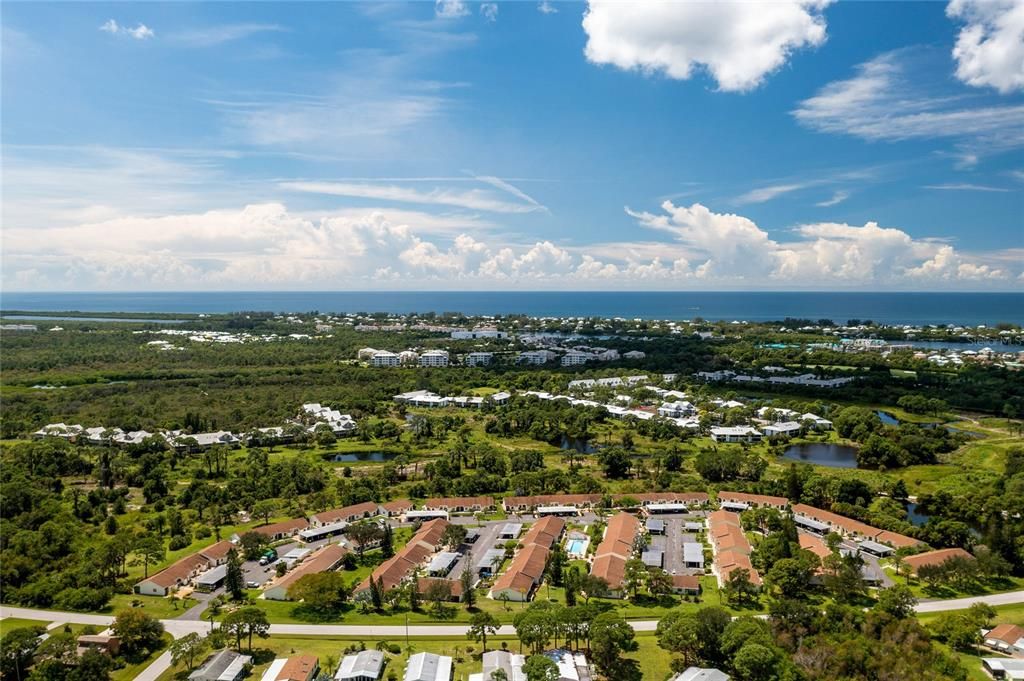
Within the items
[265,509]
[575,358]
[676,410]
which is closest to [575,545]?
[265,509]

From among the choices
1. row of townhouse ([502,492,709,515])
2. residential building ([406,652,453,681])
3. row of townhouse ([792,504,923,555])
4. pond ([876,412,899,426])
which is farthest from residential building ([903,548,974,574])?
pond ([876,412,899,426])

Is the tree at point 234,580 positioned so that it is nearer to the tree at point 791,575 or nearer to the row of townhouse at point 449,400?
the tree at point 791,575

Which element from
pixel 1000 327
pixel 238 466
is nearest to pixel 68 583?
pixel 238 466

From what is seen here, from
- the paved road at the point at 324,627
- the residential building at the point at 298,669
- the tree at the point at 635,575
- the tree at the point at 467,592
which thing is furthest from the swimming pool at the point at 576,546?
the residential building at the point at 298,669

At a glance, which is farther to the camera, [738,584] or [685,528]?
[685,528]

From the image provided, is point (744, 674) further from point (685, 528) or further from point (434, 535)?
point (434, 535)

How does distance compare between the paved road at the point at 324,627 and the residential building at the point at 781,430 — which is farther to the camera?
the residential building at the point at 781,430

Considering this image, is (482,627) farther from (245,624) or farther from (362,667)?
(245,624)
